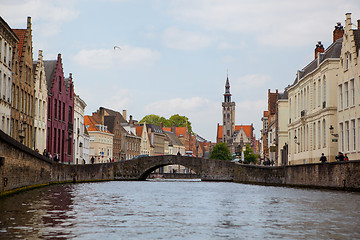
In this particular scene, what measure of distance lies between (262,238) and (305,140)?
37859 millimetres

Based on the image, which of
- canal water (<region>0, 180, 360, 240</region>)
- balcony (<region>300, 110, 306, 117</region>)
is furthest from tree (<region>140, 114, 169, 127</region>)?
canal water (<region>0, 180, 360, 240</region>)

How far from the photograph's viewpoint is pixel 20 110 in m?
40.6

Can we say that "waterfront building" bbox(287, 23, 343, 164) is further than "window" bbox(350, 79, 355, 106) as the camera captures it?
Yes

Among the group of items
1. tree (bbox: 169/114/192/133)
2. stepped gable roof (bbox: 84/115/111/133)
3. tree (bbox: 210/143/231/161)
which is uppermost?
tree (bbox: 169/114/192/133)

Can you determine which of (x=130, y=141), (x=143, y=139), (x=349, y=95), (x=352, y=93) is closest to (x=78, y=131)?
(x=349, y=95)

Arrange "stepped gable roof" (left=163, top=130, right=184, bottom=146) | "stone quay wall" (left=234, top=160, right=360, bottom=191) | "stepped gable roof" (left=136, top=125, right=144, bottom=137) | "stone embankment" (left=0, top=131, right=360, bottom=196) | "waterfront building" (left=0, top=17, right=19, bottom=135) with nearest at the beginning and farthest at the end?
"stone embankment" (left=0, top=131, right=360, bottom=196), "stone quay wall" (left=234, top=160, right=360, bottom=191), "waterfront building" (left=0, top=17, right=19, bottom=135), "stepped gable roof" (left=136, top=125, right=144, bottom=137), "stepped gable roof" (left=163, top=130, right=184, bottom=146)

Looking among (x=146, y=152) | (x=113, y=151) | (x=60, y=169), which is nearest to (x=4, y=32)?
(x=60, y=169)

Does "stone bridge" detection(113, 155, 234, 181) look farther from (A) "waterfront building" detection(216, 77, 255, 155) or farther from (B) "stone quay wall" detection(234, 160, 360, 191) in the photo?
(A) "waterfront building" detection(216, 77, 255, 155)

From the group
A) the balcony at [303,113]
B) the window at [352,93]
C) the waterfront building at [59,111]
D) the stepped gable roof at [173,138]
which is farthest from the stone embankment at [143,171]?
the stepped gable roof at [173,138]

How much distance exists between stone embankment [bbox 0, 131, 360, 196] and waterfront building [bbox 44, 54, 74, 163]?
333 centimetres

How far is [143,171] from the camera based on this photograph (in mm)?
68062

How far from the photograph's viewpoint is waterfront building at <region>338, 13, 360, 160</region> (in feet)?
117

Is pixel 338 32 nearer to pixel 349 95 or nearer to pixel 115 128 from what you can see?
pixel 349 95

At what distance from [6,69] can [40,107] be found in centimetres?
1404
